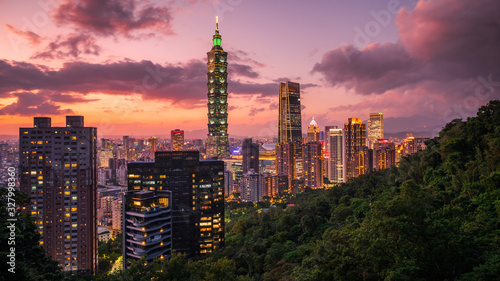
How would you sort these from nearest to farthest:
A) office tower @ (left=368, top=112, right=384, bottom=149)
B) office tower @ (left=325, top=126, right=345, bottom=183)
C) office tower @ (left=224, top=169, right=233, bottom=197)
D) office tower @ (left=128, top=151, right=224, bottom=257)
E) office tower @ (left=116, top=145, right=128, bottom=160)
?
1. office tower @ (left=128, top=151, right=224, bottom=257)
2. office tower @ (left=224, top=169, right=233, bottom=197)
3. office tower @ (left=325, top=126, right=345, bottom=183)
4. office tower @ (left=116, top=145, right=128, bottom=160)
5. office tower @ (left=368, top=112, right=384, bottom=149)

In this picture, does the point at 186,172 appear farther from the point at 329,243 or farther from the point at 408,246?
the point at 408,246

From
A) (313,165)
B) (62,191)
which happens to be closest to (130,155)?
(313,165)

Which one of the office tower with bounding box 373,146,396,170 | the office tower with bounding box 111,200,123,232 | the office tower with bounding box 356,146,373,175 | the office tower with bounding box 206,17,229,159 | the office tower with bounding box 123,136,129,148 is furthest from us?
the office tower with bounding box 206,17,229,159

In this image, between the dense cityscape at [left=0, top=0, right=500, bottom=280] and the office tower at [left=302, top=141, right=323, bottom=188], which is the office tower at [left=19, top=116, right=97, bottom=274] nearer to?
the dense cityscape at [left=0, top=0, right=500, bottom=280]

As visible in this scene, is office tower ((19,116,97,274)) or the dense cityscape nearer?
the dense cityscape

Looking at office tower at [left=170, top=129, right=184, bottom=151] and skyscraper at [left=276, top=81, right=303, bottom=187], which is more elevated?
skyscraper at [left=276, top=81, right=303, bottom=187]

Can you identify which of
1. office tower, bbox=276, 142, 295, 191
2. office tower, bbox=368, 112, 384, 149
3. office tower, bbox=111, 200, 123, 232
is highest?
office tower, bbox=368, 112, 384, 149

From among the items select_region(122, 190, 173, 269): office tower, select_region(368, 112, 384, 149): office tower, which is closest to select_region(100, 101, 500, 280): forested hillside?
select_region(122, 190, 173, 269): office tower

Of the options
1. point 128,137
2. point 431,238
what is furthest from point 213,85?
point 431,238

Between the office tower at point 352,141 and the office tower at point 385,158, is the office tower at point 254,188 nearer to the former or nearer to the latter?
the office tower at point 385,158
